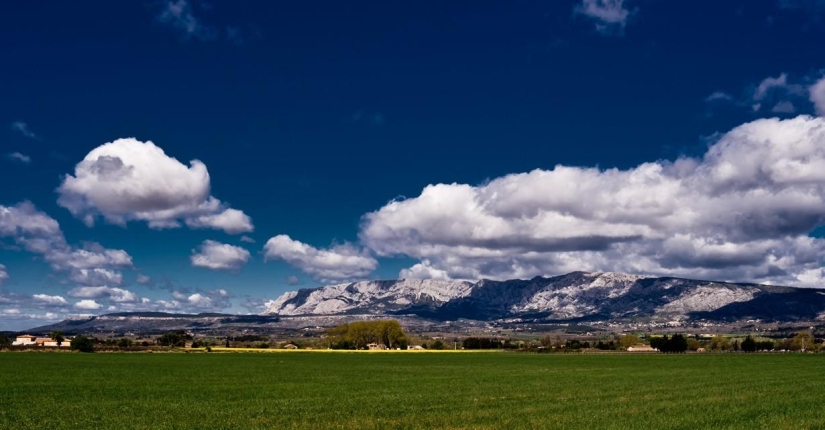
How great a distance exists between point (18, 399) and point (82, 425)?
49.8 ft

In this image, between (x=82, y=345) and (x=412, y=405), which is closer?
(x=412, y=405)

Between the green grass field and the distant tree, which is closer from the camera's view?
the green grass field

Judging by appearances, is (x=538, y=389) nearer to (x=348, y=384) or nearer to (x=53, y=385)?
(x=348, y=384)

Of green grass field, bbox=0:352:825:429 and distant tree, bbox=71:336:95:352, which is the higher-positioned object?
distant tree, bbox=71:336:95:352

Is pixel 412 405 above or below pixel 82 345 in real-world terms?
below

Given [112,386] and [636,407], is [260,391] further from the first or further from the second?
[636,407]

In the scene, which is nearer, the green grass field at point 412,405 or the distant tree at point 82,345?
the green grass field at point 412,405

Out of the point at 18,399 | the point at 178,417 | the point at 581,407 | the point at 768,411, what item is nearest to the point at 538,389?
the point at 581,407

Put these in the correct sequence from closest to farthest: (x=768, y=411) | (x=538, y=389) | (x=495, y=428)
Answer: (x=495, y=428) → (x=768, y=411) → (x=538, y=389)

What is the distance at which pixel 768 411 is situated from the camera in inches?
1364

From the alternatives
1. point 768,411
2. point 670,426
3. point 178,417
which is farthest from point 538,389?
point 178,417

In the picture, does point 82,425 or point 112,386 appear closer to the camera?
point 82,425

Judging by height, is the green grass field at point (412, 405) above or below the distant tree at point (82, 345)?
below

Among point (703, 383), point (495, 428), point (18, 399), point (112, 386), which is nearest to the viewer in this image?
point (495, 428)
